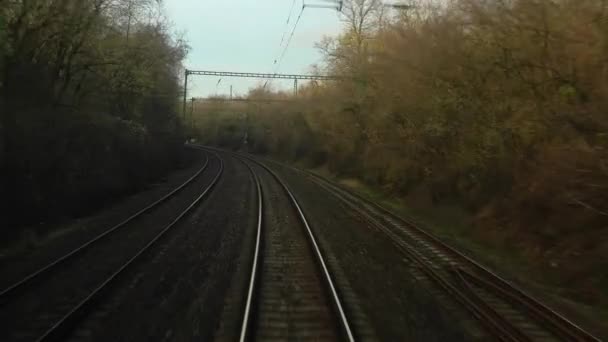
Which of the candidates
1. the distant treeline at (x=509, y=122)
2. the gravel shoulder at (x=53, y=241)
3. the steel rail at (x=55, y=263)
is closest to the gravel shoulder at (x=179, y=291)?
the steel rail at (x=55, y=263)

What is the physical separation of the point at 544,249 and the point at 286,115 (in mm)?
45648

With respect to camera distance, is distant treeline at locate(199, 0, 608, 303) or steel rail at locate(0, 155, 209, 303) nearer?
steel rail at locate(0, 155, 209, 303)

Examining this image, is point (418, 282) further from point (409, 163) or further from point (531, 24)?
point (409, 163)

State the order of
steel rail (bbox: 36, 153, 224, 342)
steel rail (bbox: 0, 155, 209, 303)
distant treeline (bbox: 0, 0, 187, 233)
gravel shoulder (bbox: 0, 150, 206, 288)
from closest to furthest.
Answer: steel rail (bbox: 36, 153, 224, 342) → steel rail (bbox: 0, 155, 209, 303) → gravel shoulder (bbox: 0, 150, 206, 288) → distant treeline (bbox: 0, 0, 187, 233)

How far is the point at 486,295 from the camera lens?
9.27 m

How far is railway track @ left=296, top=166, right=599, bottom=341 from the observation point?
7.36 meters

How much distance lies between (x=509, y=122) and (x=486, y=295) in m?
6.26

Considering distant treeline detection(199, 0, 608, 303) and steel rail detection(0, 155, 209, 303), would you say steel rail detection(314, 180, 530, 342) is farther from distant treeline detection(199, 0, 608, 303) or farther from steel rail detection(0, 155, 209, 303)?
steel rail detection(0, 155, 209, 303)

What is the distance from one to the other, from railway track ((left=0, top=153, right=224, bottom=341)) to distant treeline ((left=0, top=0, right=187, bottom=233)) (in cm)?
280

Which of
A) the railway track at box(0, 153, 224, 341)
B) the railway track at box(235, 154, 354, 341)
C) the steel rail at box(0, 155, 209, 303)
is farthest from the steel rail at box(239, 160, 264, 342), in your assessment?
the steel rail at box(0, 155, 209, 303)

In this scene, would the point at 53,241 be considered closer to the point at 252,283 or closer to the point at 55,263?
A: the point at 55,263

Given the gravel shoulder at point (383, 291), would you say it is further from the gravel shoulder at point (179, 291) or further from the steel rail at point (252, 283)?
the gravel shoulder at point (179, 291)

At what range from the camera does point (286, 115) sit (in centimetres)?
5616

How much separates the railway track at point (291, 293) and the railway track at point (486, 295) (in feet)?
7.04
